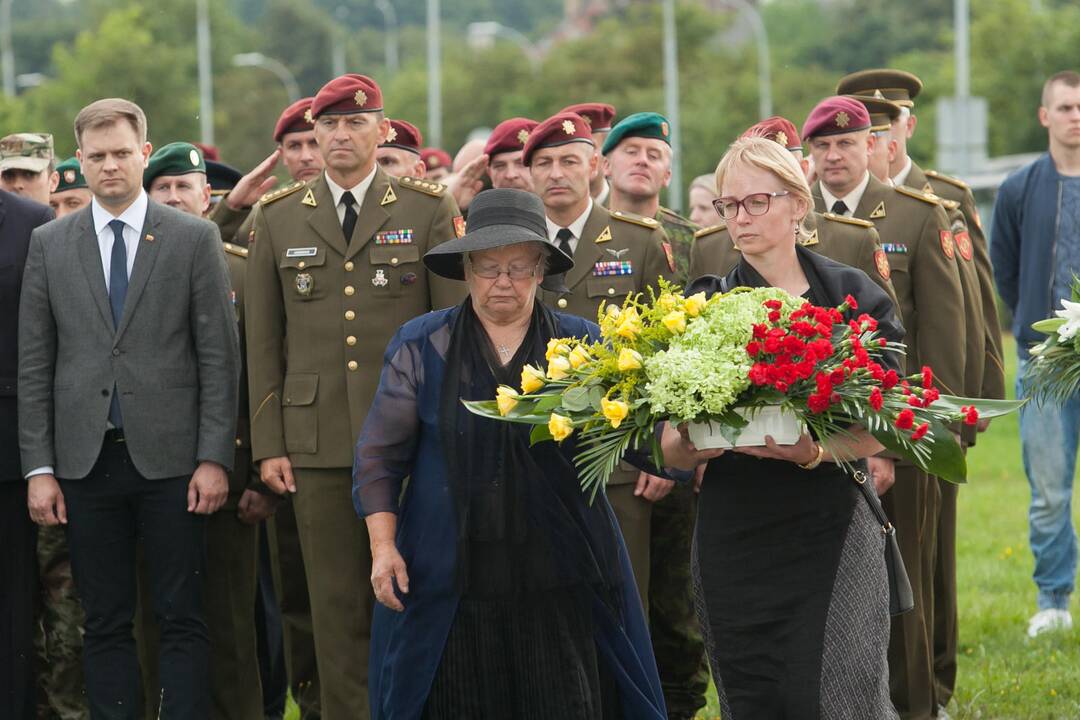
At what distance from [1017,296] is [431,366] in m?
5.35

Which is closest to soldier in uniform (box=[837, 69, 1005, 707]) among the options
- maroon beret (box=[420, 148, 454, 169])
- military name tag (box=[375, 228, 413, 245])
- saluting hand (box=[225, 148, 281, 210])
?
military name tag (box=[375, 228, 413, 245])

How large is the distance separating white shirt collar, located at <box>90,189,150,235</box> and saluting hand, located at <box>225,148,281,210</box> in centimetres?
171

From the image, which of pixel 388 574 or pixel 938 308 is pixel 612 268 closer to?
pixel 938 308

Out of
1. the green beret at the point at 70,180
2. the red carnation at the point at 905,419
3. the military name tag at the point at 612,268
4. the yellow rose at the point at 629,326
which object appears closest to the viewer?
the red carnation at the point at 905,419

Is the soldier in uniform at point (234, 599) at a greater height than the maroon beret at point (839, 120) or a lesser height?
lesser

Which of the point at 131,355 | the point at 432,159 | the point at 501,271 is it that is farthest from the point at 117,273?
the point at 432,159

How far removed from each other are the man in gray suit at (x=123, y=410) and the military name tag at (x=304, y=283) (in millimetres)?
342

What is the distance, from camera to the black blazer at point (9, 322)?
7.26 meters

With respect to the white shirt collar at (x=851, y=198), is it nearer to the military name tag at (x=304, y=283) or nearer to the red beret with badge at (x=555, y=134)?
the red beret with badge at (x=555, y=134)

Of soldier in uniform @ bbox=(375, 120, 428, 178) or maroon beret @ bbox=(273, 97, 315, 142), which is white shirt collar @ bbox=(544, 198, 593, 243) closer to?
maroon beret @ bbox=(273, 97, 315, 142)

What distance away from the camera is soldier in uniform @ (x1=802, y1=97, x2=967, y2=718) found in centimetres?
750

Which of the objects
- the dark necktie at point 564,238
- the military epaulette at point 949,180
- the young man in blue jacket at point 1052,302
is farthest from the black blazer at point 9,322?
the young man in blue jacket at point 1052,302

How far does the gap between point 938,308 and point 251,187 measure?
11.6 feet

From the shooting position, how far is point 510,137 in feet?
29.4
